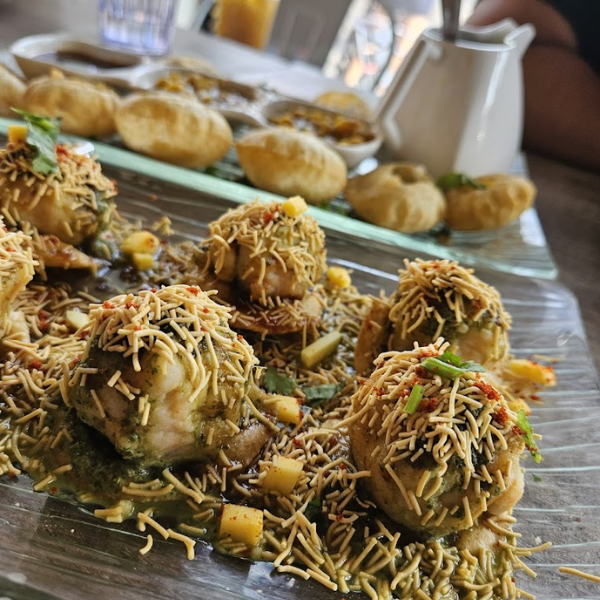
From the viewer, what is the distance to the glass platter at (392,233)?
334 cm

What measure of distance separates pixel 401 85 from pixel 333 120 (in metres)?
0.66

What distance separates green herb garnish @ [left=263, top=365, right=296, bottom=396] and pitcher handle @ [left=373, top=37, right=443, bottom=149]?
229cm

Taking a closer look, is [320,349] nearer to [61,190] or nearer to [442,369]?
[442,369]

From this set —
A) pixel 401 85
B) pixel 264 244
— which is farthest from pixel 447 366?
pixel 401 85

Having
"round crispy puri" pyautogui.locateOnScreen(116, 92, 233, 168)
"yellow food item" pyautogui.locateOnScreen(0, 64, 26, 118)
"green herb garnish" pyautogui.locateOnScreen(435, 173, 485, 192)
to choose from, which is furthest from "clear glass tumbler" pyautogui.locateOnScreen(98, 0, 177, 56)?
"green herb garnish" pyautogui.locateOnScreen(435, 173, 485, 192)

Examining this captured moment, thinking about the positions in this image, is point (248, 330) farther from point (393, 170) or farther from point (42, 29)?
point (42, 29)

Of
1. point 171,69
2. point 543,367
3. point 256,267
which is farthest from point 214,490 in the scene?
point 171,69

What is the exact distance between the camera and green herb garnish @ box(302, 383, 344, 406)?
96.5 inches

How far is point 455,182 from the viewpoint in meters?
3.91

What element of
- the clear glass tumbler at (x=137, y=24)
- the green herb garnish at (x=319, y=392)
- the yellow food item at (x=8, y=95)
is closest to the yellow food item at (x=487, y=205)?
the green herb garnish at (x=319, y=392)

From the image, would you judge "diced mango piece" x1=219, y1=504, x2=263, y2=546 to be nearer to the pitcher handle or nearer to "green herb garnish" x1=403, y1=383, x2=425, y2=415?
"green herb garnish" x1=403, y1=383, x2=425, y2=415

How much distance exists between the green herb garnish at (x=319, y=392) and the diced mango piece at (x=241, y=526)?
618 millimetres

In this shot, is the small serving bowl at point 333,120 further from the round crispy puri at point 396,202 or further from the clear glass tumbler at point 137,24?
the clear glass tumbler at point 137,24

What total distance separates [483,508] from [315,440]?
61 centimetres
